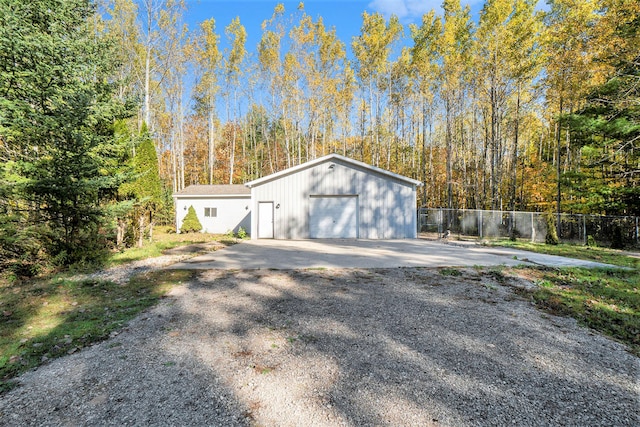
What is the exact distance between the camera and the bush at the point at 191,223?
1767cm

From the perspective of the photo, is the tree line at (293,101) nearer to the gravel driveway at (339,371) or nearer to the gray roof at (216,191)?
the gray roof at (216,191)

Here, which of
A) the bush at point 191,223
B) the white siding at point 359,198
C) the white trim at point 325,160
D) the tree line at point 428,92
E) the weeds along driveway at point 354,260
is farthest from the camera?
the bush at point 191,223

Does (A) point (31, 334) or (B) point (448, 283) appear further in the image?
(B) point (448, 283)

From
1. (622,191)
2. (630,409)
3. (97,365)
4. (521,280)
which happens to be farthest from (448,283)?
(622,191)

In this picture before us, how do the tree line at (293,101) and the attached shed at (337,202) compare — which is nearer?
the tree line at (293,101)

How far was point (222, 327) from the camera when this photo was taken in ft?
12.1

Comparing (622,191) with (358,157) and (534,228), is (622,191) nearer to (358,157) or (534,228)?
(534,228)

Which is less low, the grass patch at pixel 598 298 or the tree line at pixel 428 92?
the tree line at pixel 428 92

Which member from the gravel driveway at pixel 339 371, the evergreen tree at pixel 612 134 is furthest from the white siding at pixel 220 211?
the evergreen tree at pixel 612 134

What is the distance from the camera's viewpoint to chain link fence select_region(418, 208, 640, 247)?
12.8 metres

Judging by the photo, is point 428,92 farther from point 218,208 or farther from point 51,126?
point 51,126

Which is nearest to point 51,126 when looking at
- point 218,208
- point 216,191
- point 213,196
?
point 213,196

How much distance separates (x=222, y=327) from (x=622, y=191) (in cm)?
1762

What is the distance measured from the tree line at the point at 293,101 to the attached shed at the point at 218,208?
2.44m
